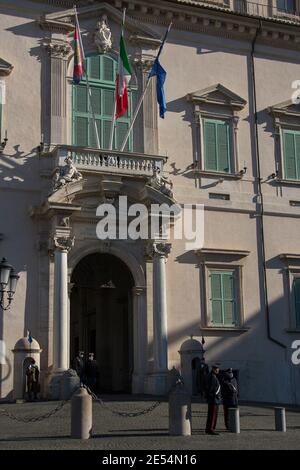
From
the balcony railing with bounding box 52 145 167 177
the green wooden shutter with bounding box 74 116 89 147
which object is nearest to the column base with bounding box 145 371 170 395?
the balcony railing with bounding box 52 145 167 177

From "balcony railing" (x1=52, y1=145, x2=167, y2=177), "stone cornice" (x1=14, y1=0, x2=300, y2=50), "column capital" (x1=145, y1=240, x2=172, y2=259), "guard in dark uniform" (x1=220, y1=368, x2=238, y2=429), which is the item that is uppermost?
"stone cornice" (x1=14, y1=0, x2=300, y2=50)

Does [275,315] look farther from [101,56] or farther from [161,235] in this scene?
[101,56]

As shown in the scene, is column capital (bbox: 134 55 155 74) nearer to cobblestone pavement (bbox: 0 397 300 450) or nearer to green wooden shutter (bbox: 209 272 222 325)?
green wooden shutter (bbox: 209 272 222 325)

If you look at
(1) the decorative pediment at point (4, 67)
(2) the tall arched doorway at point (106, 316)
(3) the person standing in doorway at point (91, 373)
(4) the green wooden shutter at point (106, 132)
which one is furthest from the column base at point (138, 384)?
(1) the decorative pediment at point (4, 67)

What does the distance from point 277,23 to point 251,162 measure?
17.6 ft

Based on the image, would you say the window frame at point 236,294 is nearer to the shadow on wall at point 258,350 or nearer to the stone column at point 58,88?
the shadow on wall at point 258,350

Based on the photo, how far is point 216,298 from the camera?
2453 cm

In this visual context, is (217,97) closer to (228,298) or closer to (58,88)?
(58,88)

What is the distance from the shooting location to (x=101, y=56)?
24.9 meters

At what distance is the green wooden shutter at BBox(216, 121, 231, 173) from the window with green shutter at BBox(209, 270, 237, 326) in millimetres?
3693

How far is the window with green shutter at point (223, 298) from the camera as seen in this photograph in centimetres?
2444

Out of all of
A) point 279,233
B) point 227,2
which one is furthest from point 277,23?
point 279,233

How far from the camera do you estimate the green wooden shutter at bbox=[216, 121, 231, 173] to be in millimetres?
25688

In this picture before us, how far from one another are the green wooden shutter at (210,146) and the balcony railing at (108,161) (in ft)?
6.75
